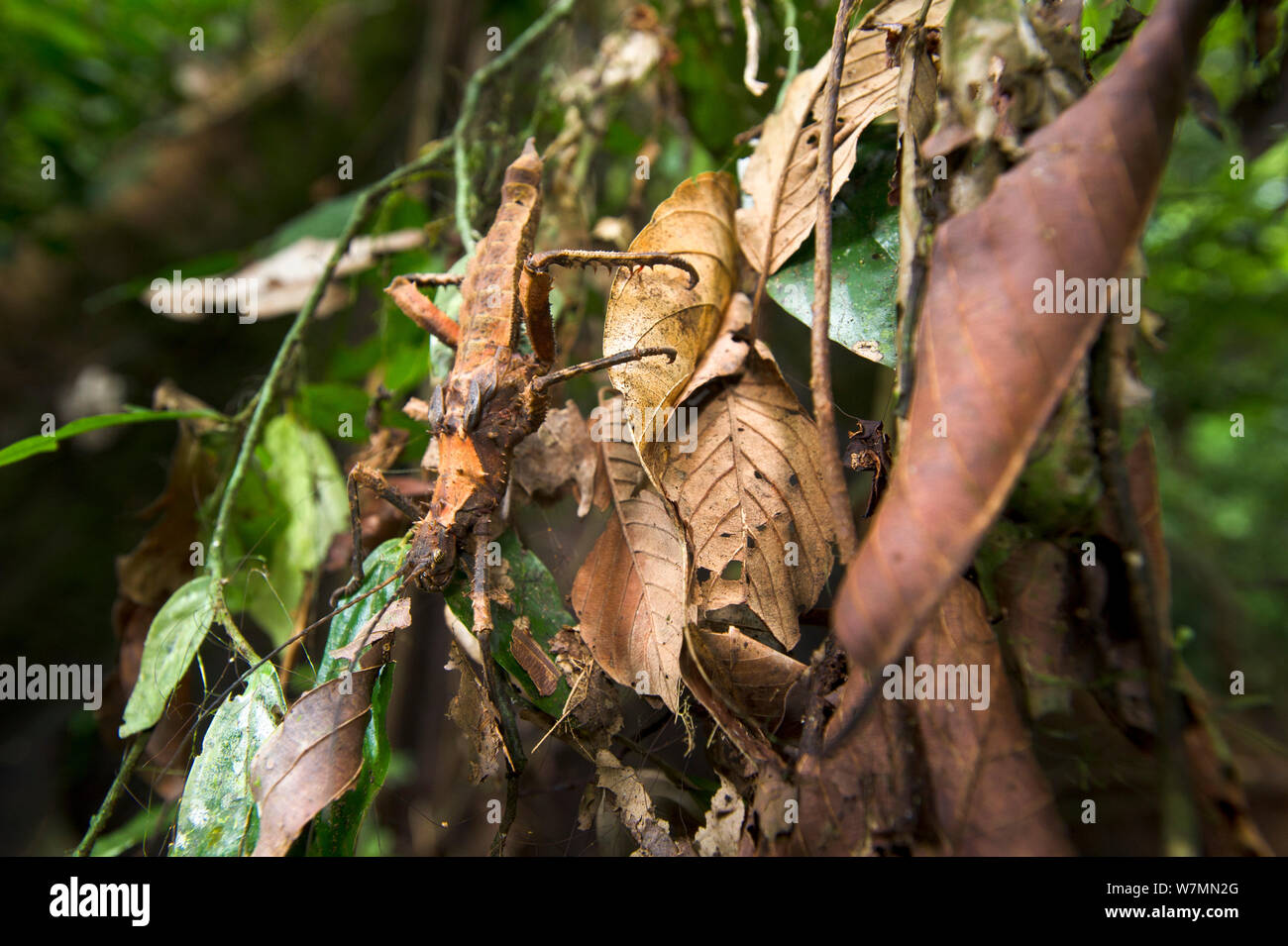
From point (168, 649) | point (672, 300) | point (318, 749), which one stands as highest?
point (672, 300)

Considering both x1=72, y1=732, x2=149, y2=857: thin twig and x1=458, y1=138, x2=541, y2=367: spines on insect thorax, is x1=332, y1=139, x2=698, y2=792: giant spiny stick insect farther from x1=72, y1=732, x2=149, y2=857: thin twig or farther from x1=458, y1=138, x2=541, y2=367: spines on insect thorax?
x1=72, y1=732, x2=149, y2=857: thin twig

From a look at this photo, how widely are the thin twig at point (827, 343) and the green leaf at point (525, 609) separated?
0.44m

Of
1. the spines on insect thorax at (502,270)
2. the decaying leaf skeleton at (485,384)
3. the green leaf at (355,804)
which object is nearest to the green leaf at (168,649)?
the decaying leaf skeleton at (485,384)

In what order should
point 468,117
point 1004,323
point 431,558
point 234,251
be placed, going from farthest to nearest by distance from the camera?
point 234,251 < point 468,117 < point 431,558 < point 1004,323

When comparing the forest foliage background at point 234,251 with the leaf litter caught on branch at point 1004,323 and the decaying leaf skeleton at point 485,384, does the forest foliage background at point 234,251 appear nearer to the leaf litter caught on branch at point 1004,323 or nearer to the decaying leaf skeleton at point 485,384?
the decaying leaf skeleton at point 485,384

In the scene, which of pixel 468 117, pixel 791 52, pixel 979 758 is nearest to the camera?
pixel 979 758

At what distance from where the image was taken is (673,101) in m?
1.72

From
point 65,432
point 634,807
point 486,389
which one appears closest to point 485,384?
point 486,389

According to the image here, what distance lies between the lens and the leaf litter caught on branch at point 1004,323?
0.56 meters

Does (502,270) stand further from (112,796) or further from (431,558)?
(112,796)

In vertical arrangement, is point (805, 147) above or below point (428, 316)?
above

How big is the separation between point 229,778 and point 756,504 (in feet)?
2.64

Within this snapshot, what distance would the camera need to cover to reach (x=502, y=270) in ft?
3.77

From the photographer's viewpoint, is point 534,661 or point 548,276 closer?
point 534,661
